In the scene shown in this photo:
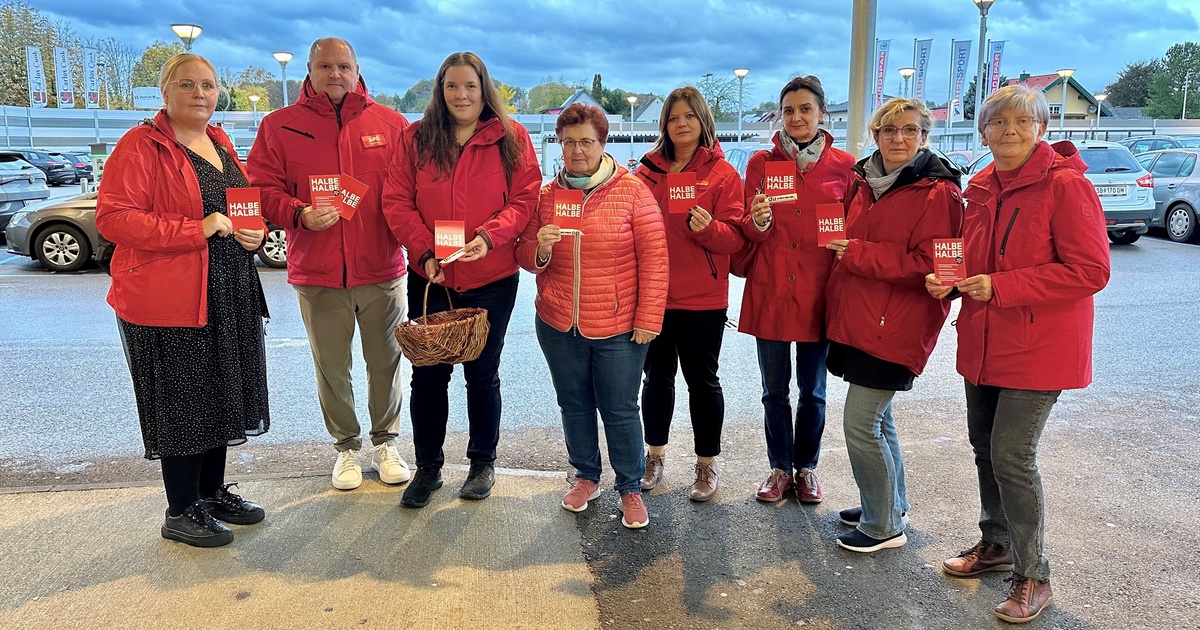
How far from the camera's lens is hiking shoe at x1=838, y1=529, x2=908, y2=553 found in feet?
10.4

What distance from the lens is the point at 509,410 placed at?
504cm

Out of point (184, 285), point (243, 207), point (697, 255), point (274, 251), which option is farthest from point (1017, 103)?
point (274, 251)

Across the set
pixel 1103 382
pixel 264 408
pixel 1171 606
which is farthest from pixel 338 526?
pixel 1103 382

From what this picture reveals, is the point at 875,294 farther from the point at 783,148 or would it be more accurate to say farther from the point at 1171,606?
the point at 1171,606

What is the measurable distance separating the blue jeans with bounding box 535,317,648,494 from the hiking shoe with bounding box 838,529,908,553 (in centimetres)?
91

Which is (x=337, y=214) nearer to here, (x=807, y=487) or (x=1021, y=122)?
(x=807, y=487)

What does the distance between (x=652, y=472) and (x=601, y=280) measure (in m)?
1.16

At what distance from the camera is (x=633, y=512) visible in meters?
3.38

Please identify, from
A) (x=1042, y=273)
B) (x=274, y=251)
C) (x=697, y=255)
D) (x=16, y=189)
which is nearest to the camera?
(x=1042, y=273)

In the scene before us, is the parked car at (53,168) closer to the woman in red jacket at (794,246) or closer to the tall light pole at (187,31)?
the tall light pole at (187,31)

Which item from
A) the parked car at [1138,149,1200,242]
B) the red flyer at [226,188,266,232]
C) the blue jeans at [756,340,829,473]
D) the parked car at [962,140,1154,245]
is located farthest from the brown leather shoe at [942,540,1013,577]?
the parked car at [1138,149,1200,242]

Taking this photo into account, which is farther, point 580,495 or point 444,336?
point 580,495

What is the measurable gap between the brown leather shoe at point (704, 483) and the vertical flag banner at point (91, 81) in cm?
4202

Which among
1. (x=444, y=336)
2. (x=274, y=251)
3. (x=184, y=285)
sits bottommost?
(x=274, y=251)
